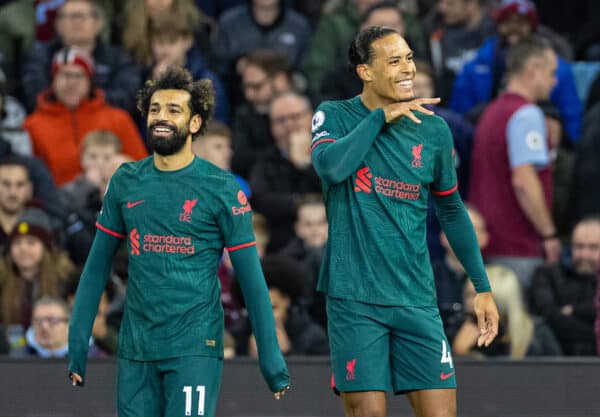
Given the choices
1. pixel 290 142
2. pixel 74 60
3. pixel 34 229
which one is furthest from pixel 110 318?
pixel 74 60

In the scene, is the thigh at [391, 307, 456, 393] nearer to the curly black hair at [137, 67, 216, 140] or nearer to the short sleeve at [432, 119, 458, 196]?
the short sleeve at [432, 119, 458, 196]

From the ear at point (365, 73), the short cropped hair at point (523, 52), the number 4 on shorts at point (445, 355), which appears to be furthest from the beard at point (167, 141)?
the short cropped hair at point (523, 52)

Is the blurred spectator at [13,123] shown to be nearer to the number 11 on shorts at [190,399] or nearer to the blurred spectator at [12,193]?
the blurred spectator at [12,193]

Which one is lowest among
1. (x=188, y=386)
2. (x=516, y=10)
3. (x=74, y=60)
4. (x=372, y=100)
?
(x=188, y=386)

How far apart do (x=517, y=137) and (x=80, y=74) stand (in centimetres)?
296

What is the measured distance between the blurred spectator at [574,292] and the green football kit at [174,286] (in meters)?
3.43

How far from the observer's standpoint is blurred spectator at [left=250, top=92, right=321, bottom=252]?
9203 millimetres

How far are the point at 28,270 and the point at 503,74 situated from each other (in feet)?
11.4

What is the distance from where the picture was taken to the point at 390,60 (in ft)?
18.0

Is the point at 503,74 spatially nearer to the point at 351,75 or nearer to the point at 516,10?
the point at 516,10

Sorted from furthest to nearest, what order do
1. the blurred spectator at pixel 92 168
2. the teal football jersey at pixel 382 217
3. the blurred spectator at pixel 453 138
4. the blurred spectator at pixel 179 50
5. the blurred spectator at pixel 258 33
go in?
1. the blurred spectator at pixel 258 33
2. the blurred spectator at pixel 179 50
3. the blurred spectator at pixel 92 168
4. the blurred spectator at pixel 453 138
5. the teal football jersey at pixel 382 217

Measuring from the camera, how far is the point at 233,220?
17.4 feet

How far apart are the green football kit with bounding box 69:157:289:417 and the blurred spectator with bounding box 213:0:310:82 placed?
17.6 ft

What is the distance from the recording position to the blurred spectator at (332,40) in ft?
34.2
